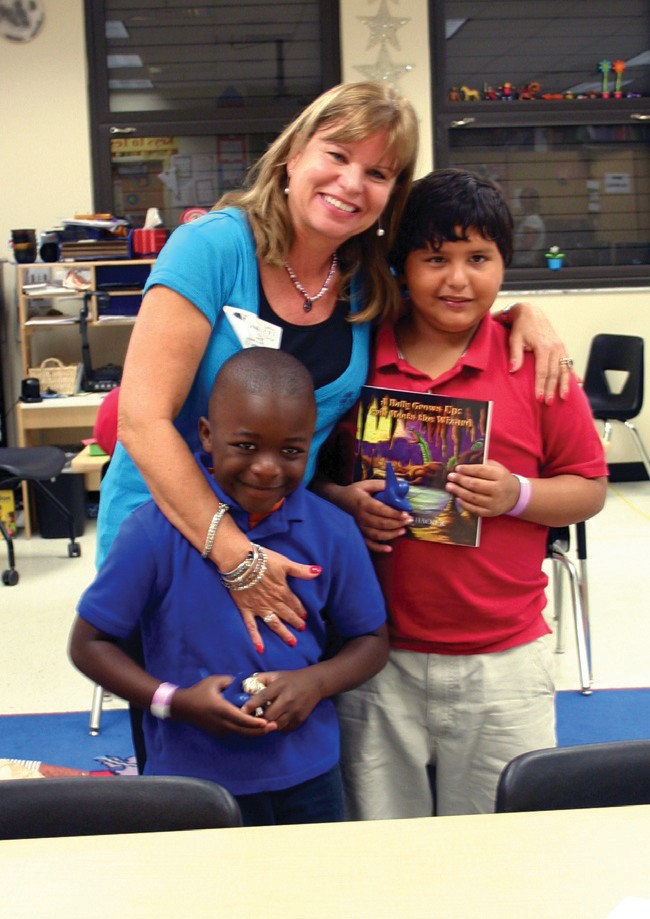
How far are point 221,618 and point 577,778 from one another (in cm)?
50

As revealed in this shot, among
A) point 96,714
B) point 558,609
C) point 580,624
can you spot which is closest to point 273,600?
point 96,714

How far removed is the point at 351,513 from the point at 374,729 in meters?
0.35

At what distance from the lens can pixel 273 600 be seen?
1.37m

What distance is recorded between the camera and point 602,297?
6738mm

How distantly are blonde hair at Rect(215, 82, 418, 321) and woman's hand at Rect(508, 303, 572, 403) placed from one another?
0.20 meters

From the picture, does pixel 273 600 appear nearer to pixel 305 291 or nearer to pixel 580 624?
pixel 305 291

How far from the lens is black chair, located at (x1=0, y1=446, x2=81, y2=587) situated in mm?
4742

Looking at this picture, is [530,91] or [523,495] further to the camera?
[530,91]

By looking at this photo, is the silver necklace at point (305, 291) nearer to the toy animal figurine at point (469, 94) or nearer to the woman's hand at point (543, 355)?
the woman's hand at point (543, 355)

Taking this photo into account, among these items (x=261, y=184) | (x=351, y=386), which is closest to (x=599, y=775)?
(x=351, y=386)

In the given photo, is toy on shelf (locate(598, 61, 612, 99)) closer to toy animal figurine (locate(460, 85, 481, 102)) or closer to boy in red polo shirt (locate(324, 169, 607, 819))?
toy animal figurine (locate(460, 85, 481, 102))

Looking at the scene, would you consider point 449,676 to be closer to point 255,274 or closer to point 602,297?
point 255,274

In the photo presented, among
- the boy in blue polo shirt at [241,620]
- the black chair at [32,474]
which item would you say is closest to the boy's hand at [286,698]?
the boy in blue polo shirt at [241,620]

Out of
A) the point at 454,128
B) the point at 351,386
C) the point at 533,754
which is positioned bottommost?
the point at 533,754
